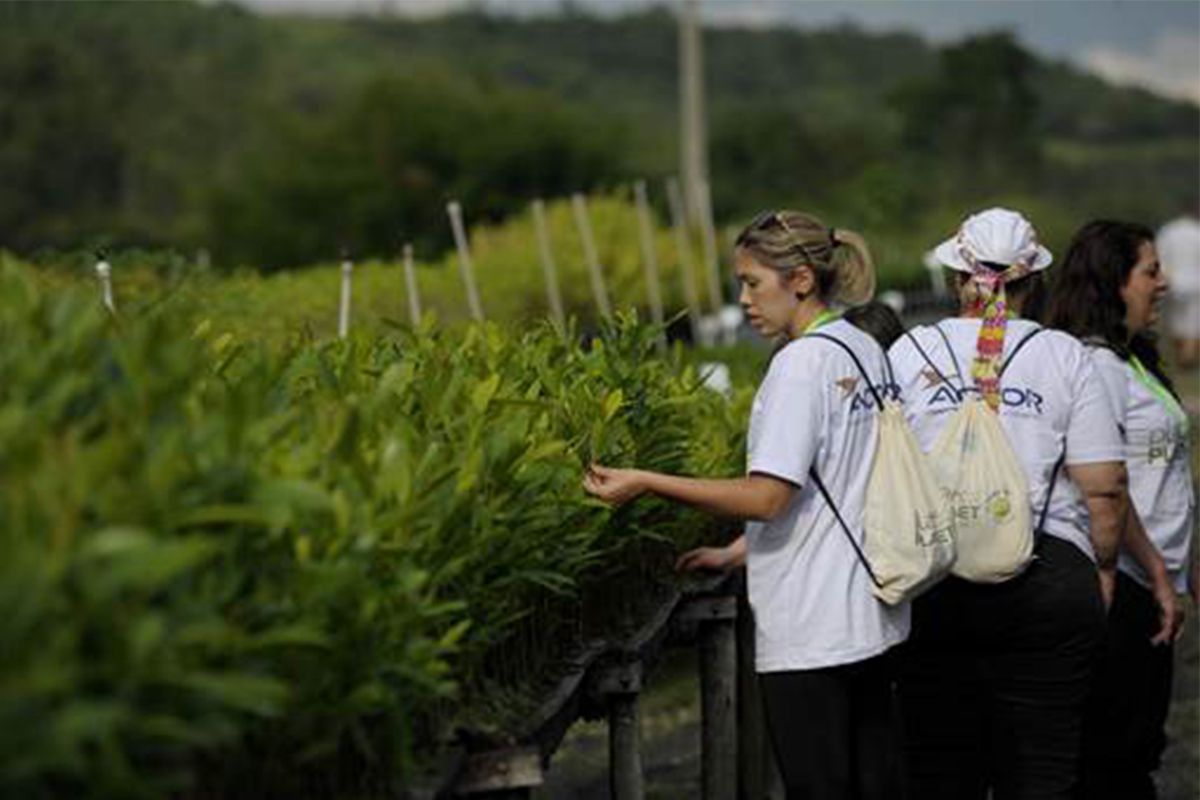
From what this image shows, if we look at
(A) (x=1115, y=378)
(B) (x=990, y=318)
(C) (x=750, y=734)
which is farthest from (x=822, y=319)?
(C) (x=750, y=734)

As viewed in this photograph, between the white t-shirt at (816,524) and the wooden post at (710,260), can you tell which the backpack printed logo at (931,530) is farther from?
the wooden post at (710,260)

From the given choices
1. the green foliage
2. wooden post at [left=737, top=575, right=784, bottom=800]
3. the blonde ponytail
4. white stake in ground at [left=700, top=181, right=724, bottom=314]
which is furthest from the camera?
white stake in ground at [left=700, top=181, right=724, bottom=314]

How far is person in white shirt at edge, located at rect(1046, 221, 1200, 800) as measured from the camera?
22.6 feet

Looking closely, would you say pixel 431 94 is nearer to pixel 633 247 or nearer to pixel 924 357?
pixel 633 247

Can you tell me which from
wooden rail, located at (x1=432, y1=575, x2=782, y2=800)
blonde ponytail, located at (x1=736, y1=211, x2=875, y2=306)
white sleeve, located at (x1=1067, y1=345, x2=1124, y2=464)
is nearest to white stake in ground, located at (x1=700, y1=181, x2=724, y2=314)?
wooden rail, located at (x1=432, y1=575, x2=782, y2=800)

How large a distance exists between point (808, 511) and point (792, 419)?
0.25m

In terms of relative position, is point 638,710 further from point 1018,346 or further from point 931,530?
point 1018,346

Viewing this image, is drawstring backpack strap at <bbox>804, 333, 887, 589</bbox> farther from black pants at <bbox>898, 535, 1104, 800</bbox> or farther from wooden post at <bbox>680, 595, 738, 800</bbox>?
wooden post at <bbox>680, 595, 738, 800</bbox>

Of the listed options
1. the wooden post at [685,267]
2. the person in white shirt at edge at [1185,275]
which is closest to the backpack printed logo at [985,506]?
the person in white shirt at edge at [1185,275]

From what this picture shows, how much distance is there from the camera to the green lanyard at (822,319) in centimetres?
573

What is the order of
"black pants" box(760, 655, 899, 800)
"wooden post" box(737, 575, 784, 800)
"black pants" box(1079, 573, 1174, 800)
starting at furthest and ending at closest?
"wooden post" box(737, 575, 784, 800) → "black pants" box(1079, 573, 1174, 800) → "black pants" box(760, 655, 899, 800)

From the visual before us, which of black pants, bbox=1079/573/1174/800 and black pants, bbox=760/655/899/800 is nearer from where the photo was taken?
black pants, bbox=760/655/899/800

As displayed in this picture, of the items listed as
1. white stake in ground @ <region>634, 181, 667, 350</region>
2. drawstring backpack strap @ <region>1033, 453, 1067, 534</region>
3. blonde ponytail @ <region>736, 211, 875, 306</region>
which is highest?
blonde ponytail @ <region>736, 211, 875, 306</region>

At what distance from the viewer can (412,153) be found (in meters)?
72.7
